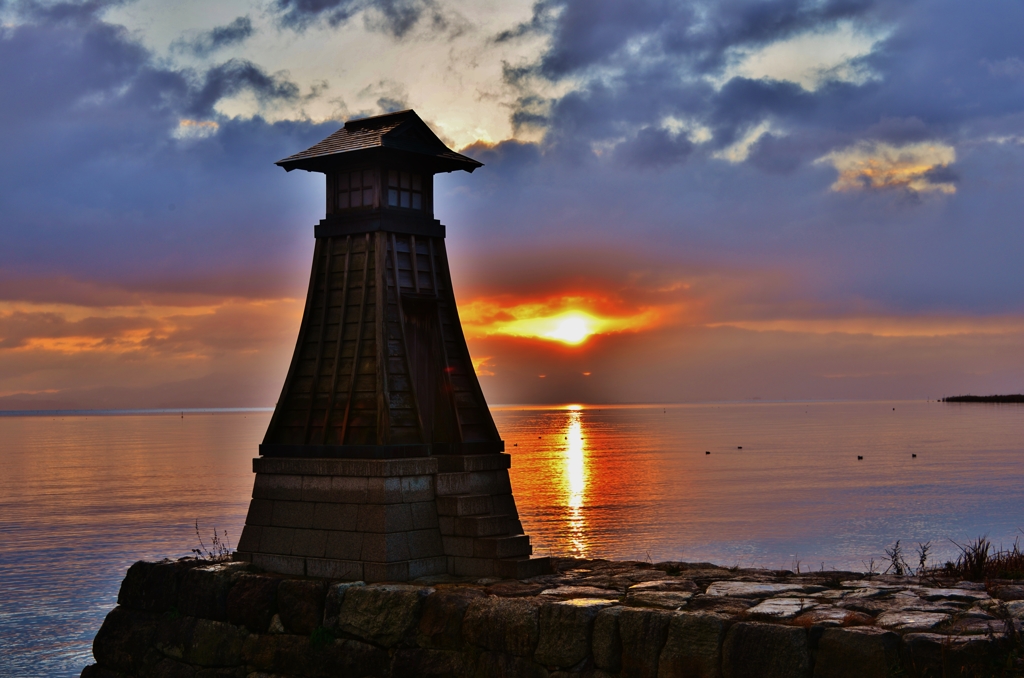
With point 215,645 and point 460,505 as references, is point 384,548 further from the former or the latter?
point 215,645

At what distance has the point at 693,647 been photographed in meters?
13.1

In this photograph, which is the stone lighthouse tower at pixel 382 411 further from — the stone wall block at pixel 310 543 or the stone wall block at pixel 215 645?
the stone wall block at pixel 215 645

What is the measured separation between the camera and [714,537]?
40.8m

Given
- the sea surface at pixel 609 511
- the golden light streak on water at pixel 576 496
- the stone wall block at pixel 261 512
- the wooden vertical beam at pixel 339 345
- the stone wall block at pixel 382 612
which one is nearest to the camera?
the stone wall block at pixel 382 612

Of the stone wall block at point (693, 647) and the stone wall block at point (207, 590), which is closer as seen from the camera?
the stone wall block at point (693, 647)

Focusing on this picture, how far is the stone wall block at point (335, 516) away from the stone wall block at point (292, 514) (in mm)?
157

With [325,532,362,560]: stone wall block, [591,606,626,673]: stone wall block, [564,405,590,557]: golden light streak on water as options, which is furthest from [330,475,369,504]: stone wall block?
[564,405,590,557]: golden light streak on water

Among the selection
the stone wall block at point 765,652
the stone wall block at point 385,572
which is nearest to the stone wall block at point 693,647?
the stone wall block at point 765,652

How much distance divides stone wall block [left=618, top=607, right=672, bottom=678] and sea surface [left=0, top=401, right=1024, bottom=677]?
1677cm

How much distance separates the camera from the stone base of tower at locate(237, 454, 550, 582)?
17.5 meters

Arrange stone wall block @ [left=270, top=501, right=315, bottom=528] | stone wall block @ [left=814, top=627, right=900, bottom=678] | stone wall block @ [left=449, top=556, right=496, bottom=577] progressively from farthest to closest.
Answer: stone wall block @ [left=270, top=501, right=315, bottom=528]
stone wall block @ [left=449, top=556, right=496, bottom=577]
stone wall block @ [left=814, top=627, right=900, bottom=678]

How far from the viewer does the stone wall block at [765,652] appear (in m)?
12.3

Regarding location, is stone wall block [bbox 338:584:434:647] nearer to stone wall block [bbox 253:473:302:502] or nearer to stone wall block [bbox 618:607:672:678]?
stone wall block [bbox 253:473:302:502]

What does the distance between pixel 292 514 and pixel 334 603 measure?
8.14 feet
